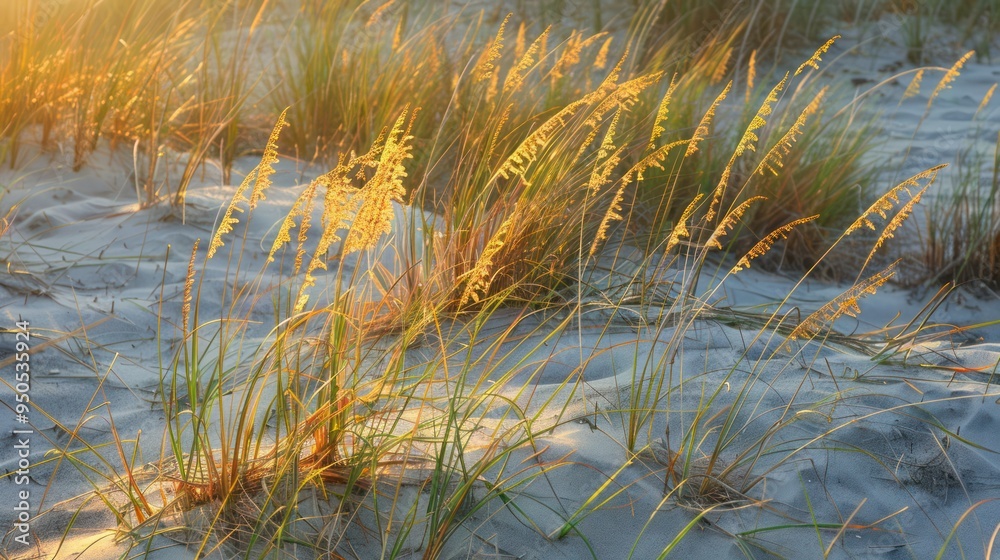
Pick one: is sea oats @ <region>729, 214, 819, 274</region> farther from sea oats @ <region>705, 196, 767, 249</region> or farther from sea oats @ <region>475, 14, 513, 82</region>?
sea oats @ <region>475, 14, 513, 82</region>

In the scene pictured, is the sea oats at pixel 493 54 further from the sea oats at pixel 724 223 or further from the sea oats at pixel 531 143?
the sea oats at pixel 724 223

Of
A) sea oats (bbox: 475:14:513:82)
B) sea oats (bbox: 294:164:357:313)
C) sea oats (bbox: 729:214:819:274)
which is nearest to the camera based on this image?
sea oats (bbox: 294:164:357:313)

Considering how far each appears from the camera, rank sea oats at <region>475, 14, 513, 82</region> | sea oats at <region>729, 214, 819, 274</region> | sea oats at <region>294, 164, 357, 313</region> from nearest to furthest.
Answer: sea oats at <region>294, 164, 357, 313</region>
sea oats at <region>729, 214, 819, 274</region>
sea oats at <region>475, 14, 513, 82</region>

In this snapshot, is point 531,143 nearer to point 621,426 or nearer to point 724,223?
point 724,223

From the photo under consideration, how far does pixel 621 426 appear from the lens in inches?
65.0

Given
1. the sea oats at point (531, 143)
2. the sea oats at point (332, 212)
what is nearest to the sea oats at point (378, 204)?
the sea oats at point (332, 212)

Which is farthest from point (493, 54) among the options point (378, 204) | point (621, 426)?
point (621, 426)

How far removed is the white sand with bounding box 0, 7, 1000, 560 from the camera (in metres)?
1.40

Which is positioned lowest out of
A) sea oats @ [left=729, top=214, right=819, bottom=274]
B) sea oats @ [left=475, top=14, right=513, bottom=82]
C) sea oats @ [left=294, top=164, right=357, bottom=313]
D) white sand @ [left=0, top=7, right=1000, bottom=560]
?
white sand @ [left=0, top=7, right=1000, bottom=560]

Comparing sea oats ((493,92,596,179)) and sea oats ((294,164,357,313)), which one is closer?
sea oats ((294,164,357,313))

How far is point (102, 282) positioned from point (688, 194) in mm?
2041

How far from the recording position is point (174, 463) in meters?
1.59

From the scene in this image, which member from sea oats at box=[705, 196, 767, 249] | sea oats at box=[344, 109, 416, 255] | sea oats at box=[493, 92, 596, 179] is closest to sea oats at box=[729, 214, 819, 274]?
sea oats at box=[705, 196, 767, 249]

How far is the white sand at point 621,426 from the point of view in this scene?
140 cm
